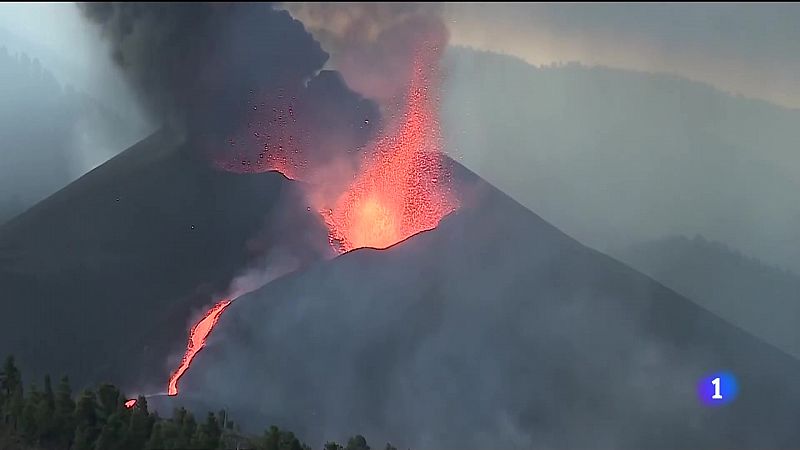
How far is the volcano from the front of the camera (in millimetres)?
13656

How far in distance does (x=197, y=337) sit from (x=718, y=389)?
9.42m

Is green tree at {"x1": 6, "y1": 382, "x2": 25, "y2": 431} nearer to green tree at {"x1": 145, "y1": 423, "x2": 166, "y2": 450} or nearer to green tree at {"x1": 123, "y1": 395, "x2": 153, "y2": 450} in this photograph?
green tree at {"x1": 123, "y1": 395, "x2": 153, "y2": 450}

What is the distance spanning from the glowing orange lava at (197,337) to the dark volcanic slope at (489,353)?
0.72 ft

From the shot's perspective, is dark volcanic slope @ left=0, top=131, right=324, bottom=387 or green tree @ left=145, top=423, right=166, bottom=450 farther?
dark volcanic slope @ left=0, top=131, right=324, bottom=387

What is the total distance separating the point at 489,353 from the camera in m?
15.3

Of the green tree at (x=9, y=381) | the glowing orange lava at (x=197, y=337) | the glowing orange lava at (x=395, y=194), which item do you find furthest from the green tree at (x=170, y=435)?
the glowing orange lava at (x=395, y=194)

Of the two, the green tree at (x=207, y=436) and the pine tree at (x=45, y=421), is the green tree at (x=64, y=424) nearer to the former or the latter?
the pine tree at (x=45, y=421)

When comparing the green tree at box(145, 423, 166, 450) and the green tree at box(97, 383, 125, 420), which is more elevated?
the green tree at box(97, 383, 125, 420)

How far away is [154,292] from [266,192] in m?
2.77

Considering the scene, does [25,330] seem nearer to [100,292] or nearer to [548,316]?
[100,292]

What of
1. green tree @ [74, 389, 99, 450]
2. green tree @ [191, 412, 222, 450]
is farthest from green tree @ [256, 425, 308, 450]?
green tree @ [74, 389, 99, 450]

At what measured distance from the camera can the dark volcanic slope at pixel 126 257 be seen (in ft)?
46.1

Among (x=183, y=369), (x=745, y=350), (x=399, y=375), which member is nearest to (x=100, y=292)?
(x=183, y=369)

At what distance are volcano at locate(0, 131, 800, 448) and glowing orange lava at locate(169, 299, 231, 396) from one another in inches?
7.2
